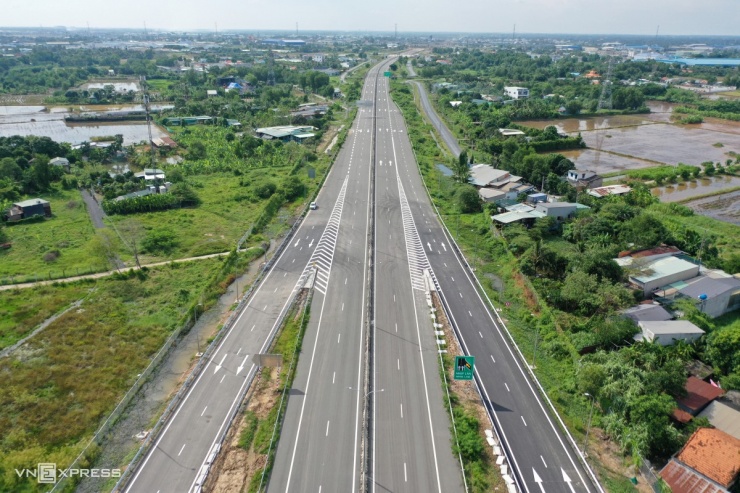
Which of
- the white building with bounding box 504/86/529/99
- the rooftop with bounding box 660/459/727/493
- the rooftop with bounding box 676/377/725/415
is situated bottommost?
the rooftop with bounding box 660/459/727/493

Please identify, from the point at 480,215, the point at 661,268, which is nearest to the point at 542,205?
the point at 480,215

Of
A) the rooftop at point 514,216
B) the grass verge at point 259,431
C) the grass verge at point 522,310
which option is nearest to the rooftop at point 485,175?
the grass verge at point 522,310

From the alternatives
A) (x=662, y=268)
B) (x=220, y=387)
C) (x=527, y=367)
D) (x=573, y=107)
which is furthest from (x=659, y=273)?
(x=573, y=107)

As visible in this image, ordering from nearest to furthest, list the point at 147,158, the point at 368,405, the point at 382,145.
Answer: the point at 368,405 < the point at 147,158 < the point at 382,145

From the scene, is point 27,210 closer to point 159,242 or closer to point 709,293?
point 159,242

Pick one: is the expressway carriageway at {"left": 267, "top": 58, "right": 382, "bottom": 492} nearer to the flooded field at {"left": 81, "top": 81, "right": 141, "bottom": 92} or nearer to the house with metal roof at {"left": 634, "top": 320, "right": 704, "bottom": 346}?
the house with metal roof at {"left": 634, "top": 320, "right": 704, "bottom": 346}

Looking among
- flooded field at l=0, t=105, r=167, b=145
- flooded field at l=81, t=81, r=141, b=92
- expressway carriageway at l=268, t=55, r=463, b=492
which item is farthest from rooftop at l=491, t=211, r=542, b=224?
flooded field at l=81, t=81, r=141, b=92

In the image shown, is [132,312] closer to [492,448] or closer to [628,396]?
[492,448]
